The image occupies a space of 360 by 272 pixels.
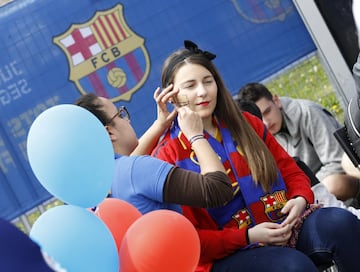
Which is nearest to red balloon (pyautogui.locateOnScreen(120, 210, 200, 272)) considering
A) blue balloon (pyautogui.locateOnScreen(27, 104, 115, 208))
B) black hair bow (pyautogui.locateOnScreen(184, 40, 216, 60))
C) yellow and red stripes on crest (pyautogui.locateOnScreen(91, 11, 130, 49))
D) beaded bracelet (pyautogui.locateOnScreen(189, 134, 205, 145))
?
blue balloon (pyautogui.locateOnScreen(27, 104, 115, 208))

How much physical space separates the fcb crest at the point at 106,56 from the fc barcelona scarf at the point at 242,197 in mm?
1960

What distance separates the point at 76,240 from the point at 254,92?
2.39m

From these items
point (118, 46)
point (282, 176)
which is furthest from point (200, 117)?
point (118, 46)

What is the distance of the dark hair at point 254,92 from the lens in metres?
4.01

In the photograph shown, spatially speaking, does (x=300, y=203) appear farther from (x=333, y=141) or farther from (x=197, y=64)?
(x=333, y=141)

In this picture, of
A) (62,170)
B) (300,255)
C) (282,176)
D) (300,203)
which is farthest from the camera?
(282,176)

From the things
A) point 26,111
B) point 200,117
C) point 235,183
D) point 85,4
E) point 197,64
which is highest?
point 85,4

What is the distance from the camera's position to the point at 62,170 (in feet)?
6.48

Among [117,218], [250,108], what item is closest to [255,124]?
[117,218]

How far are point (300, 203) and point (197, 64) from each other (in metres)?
0.66

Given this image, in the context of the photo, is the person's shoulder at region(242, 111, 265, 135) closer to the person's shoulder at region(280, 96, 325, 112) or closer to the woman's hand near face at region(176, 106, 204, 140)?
the woman's hand near face at region(176, 106, 204, 140)

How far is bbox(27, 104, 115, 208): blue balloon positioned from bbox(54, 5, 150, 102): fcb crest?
2277mm

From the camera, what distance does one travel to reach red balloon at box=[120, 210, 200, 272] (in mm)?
2000

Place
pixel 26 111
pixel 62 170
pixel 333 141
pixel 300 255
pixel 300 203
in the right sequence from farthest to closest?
pixel 26 111 → pixel 333 141 → pixel 300 203 → pixel 300 255 → pixel 62 170
